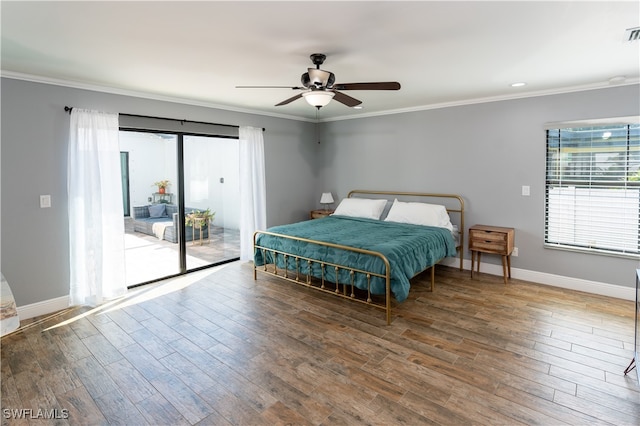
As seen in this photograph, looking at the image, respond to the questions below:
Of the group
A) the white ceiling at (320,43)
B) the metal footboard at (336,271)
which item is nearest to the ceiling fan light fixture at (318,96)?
the white ceiling at (320,43)

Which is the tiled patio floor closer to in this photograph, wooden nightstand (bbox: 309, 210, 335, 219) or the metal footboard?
the metal footboard

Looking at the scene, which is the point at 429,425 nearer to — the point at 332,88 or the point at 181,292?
the point at 332,88

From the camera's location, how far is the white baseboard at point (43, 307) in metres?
3.56

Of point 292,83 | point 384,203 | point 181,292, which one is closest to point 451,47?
point 292,83

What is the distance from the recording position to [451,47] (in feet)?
9.11

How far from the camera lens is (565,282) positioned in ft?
14.1

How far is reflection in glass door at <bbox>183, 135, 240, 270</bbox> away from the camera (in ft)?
16.5

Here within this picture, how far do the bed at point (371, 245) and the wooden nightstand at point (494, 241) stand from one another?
28cm

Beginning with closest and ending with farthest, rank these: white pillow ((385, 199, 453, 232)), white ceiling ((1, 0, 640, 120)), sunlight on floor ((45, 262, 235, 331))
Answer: white ceiling ((1, 0, 640, 120)), sunlight on floor ((45, 262, 235, 331)), white pillow ((385, 199, 453, 232))

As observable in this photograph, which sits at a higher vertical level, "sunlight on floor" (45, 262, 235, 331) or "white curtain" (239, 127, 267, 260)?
"white curtain" (239, 127, 267, 260)

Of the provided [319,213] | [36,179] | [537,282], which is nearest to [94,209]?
[36,179]

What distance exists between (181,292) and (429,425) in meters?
3.27

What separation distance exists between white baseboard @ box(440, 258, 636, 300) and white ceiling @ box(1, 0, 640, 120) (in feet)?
7.54

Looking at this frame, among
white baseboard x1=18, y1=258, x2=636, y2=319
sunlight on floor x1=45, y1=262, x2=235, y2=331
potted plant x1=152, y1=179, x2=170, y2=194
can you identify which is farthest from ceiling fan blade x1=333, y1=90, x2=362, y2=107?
white baseboard x1=18, y1=258, x2=636, y2=319
